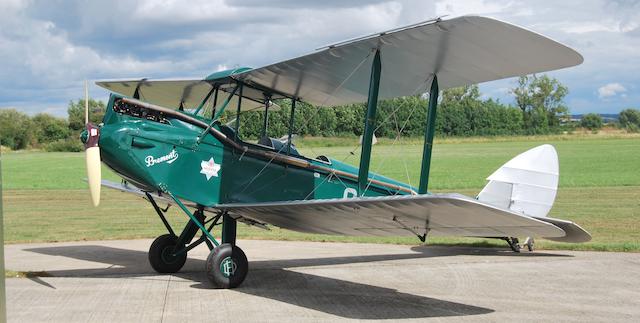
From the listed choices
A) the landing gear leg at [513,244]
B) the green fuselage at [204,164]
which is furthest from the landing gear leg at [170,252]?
the landing gear leg at [513,244]

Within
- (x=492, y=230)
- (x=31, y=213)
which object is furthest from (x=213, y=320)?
(x=31, y=213)

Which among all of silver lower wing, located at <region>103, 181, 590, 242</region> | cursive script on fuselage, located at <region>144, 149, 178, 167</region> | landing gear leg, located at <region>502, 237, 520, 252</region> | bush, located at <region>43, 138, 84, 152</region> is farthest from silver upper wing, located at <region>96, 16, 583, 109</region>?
bush, located at <region>43, 138, 84, 152</region>

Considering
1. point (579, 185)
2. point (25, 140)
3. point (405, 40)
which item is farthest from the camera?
point (25, 140)

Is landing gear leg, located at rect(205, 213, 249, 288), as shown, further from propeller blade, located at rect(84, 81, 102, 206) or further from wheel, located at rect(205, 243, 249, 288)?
propeller blade, located at rect(84, 81, 102, 206)

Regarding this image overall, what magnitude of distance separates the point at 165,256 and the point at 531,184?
602 cm

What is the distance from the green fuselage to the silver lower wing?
0.36 metres

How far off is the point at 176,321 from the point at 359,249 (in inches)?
256

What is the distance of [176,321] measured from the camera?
677 centimetres

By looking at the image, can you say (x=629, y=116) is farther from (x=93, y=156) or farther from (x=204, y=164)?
(x=93, y=156)

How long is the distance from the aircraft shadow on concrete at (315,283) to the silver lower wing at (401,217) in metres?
0.74

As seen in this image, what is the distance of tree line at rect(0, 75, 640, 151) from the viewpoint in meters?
17.6

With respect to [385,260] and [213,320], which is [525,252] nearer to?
[385,260]

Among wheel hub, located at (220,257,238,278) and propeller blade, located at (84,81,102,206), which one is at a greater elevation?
propeller blade, located at (84,81,102,206)

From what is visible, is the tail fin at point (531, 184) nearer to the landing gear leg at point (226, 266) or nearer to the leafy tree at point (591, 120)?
the landing gear leg at point (226, 266)
